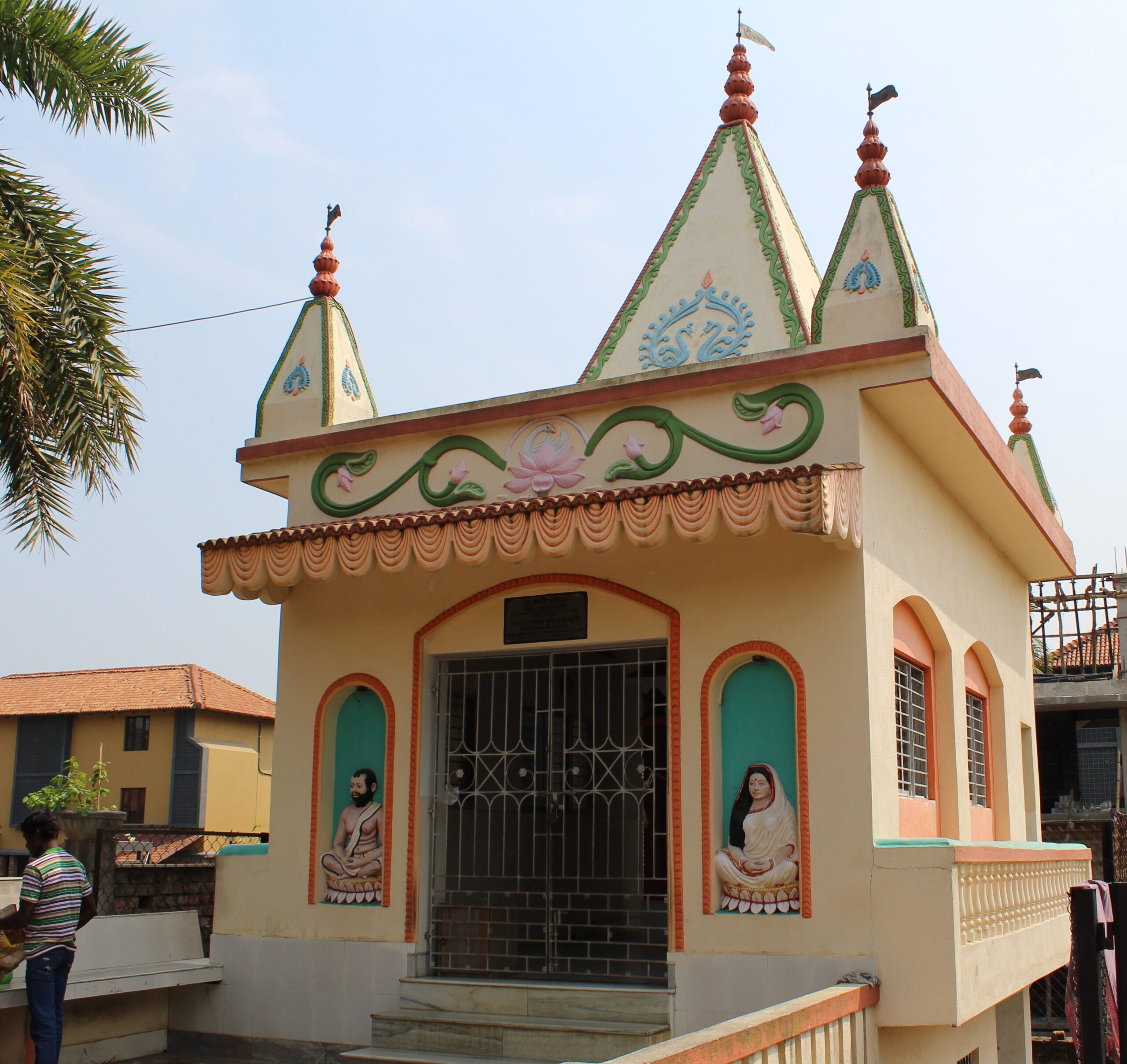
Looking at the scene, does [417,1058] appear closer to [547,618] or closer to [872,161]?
[547,618]

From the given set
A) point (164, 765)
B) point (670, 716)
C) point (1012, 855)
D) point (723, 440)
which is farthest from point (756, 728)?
point (164, 765)

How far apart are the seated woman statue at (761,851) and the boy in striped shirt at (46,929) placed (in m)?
3.89

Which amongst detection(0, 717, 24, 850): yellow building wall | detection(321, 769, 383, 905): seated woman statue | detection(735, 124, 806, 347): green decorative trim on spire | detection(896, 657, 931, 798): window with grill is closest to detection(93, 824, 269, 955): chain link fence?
detection(321, 769, 383, 905): seated woman statue

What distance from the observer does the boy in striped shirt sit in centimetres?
675

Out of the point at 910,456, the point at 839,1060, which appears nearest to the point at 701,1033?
the point at 839,1060

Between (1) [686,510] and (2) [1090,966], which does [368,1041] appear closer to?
(1) [686,510]

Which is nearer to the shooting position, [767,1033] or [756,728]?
[767,1033]

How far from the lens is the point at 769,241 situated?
10406 millimetres

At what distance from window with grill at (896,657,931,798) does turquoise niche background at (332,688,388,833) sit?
376 centimetres

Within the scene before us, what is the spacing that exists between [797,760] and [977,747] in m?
4.21

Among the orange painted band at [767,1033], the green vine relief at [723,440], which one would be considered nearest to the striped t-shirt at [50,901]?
the orange painted band at [767,1033]

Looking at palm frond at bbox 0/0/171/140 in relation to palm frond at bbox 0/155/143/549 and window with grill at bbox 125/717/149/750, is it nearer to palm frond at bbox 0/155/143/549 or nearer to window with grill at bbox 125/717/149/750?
palm frond at bbox 0/155/143/549

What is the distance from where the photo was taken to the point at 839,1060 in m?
6.28

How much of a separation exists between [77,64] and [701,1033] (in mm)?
9071
